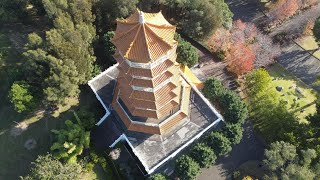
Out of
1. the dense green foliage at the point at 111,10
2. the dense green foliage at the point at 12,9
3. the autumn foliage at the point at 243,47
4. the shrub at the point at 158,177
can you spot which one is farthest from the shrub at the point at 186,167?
the dense green foliage at the point at 12,9

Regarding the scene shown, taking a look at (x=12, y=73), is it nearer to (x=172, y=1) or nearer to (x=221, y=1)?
(x=172, y=1)

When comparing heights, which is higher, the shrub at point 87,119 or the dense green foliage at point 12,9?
the dense green foliage at point 12,9

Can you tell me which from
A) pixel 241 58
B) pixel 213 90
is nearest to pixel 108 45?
pixel 213 90

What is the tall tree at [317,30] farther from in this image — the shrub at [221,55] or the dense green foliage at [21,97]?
the dense green foliage at [21,97]

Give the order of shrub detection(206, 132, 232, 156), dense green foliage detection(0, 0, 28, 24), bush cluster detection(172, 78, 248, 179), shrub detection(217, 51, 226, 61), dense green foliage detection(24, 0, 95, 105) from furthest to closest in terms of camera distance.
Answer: shrub detection(217, 51, 226, 61) < dense green foliage detection(0, 0, 28, 24) < dense green foliage detection(24, 0, 95, 105) < shrub detection(206, 132, 232, 156) < bush cluster detection(172, 78, 248, 179)

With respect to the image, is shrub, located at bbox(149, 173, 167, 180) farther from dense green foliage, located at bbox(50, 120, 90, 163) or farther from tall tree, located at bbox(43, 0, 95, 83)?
tall tree, located at bbox(43, 0, 95, 83)

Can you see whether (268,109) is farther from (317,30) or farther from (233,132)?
(317,30)

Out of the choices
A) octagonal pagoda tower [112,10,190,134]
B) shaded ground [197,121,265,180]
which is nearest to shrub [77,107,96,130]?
octagonal pagoda tower [112,10,190,134]
